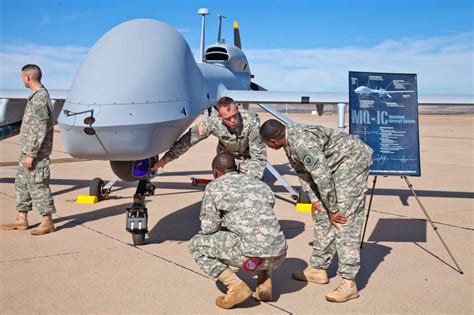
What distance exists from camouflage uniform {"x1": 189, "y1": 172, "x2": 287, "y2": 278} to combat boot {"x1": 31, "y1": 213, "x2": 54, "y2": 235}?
3086 millimetres

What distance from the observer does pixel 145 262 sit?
5.59 metres

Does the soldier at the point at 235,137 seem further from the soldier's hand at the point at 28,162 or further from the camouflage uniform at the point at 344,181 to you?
the soldier's hand at the point at 28,162

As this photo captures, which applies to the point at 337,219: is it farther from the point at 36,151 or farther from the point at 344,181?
the point at 36,151

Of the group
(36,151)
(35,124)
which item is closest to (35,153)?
(36,151)

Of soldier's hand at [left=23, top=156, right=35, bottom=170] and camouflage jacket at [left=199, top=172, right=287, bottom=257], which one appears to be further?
soldier's hand at [left=23, top=156, right=35, bottom=170]

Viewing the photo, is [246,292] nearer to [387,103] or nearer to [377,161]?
[377,161]

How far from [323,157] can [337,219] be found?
55 centimetres

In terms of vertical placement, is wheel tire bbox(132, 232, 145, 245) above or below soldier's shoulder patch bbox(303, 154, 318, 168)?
below

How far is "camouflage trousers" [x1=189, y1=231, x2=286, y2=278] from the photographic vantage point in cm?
426

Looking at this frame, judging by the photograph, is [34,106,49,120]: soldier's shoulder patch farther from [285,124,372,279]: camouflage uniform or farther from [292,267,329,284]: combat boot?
[292,267,329,284]: combat boot

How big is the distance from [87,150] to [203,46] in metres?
7.96

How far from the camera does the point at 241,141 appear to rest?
570 centimetres

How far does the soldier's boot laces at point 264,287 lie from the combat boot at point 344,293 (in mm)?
493

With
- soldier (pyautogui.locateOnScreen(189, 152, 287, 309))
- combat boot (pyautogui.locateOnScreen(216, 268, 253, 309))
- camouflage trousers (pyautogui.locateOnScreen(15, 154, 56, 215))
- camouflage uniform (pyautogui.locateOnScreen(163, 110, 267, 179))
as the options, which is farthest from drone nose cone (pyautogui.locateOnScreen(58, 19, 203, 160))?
combat boot (pyautogui.locateOnScreen(216, 268, 253, 309))
